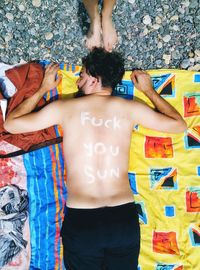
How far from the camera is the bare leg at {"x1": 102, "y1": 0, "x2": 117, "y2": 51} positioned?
307 centimetres

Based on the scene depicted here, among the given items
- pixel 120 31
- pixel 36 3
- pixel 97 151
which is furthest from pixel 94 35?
pixel 97 151

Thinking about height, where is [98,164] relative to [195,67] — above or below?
below

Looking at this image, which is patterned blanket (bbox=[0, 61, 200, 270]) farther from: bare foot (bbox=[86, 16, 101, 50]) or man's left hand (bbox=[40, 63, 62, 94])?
bare foot (bbox=[86, 16, 101, 50])

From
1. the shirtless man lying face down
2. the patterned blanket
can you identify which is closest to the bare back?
the shirtless man lying face down

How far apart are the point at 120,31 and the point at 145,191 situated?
4.34 feet

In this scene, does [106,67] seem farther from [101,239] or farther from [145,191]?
[101,239]

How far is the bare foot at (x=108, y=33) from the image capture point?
3.09 metres

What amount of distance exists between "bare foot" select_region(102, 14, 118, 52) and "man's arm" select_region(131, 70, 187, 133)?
30 cm

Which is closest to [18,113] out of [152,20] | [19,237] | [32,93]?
[32,93]

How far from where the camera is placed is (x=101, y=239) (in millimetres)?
2570

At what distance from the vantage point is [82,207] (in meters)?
2.66

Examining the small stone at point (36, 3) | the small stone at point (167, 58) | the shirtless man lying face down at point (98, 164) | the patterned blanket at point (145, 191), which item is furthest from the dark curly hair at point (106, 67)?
the small stone at point (36, 3)

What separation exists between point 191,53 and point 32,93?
52.5 inches

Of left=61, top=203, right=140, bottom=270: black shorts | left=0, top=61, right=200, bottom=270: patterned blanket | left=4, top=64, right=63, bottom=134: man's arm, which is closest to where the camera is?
left=61, top=203, right=140, bottom=270: black shorts
